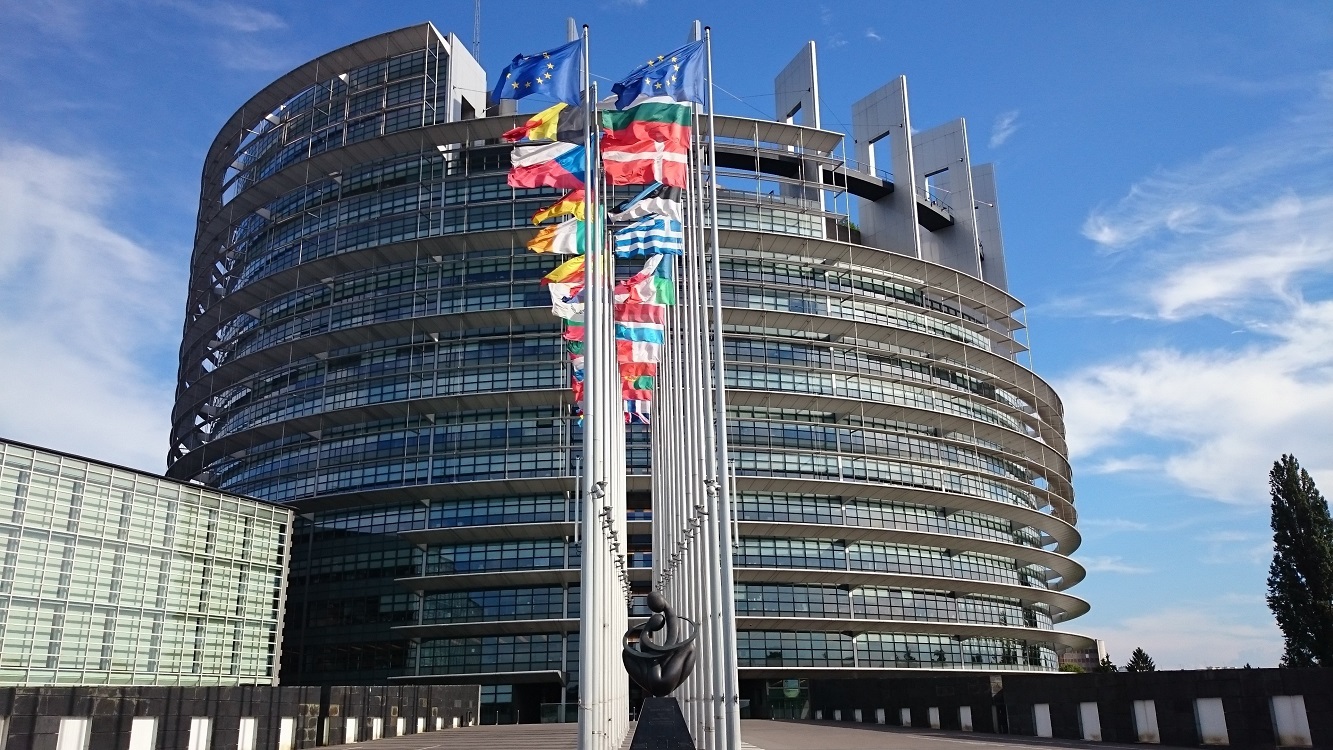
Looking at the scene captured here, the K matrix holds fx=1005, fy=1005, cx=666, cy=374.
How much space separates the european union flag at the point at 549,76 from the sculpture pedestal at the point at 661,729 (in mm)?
15526

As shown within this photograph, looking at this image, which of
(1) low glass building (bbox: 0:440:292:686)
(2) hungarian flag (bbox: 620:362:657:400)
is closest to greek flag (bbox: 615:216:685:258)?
(2) hungarian flag (bbox: 620:362:657:400)

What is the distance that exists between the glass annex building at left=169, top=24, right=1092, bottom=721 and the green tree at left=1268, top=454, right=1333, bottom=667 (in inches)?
779

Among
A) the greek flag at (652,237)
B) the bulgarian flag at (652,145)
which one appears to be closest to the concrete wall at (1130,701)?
the greek flag at (652,237)

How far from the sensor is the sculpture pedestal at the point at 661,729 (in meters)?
21.8

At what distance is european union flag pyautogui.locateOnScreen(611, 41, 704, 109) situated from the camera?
27141 mm

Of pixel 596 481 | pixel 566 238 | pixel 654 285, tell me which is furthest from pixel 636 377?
pixel 596 481

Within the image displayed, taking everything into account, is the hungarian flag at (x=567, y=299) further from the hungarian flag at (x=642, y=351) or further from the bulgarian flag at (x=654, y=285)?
the hungarian flag at (x=642, y=351)

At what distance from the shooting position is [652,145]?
1096 inches

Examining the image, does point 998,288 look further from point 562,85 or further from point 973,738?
point 562,85

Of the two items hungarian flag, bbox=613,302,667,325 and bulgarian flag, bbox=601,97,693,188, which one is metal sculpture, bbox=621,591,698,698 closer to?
hungarian flag, bbox=613,302,667,325

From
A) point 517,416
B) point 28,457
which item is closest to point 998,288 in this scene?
point 517,416

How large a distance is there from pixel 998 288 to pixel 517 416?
43.6 metres

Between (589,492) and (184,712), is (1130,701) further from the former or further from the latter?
(184,712)

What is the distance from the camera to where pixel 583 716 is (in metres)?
22.6
